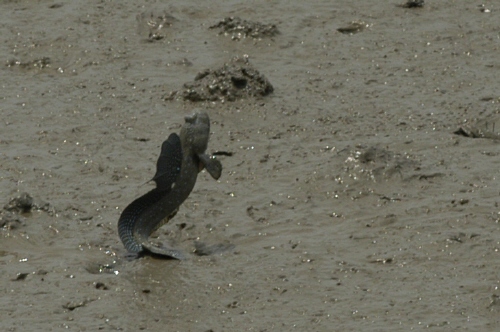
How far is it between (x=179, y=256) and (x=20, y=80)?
121 inches

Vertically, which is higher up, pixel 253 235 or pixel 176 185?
pixel 176 185

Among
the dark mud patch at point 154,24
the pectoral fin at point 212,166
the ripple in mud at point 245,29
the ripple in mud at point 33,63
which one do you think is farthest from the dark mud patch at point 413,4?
the pectoral fin at point 212,166

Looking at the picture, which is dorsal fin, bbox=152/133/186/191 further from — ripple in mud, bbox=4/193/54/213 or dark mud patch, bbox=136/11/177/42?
dark mud patch, bbox=136/11/177/42

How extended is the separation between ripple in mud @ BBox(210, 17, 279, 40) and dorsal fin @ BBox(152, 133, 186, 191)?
3.22 meters

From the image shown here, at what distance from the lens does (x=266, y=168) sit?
23.7 feet

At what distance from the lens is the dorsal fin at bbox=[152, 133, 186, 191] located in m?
6.06

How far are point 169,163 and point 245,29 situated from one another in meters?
3.32

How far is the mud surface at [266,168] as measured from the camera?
5.66 m

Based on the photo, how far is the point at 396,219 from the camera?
6469mm

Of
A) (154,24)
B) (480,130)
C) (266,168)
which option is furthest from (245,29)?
(480,130)

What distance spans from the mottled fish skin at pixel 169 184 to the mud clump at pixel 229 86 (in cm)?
197

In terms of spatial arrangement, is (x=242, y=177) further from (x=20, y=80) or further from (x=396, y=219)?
(x=20, y=80)

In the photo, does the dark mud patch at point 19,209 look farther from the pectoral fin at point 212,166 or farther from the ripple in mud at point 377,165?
the ripple in mud at point 377,165

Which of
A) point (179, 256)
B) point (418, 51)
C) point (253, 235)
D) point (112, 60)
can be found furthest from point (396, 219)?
point (112, 60)
